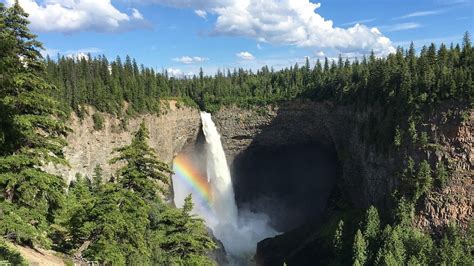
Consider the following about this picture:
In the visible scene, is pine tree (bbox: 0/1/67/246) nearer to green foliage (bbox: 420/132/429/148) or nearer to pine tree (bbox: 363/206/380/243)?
pine tree (bbox: 363/206/380/243)

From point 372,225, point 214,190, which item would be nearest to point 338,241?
point 372,225

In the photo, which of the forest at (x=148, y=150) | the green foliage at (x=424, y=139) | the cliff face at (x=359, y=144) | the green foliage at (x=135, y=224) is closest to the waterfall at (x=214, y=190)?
the cliff face at (x=359, y=144)

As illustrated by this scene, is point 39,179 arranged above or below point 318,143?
above

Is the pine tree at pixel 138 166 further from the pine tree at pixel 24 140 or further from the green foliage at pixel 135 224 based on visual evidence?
the pine tree at pixel 24 140

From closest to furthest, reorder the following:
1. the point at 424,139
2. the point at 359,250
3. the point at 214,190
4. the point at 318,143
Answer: the point at 359,250
the point at 424,139
the point at 318,143
the point at 214,190

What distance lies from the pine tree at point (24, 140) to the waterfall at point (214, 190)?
68.7 m

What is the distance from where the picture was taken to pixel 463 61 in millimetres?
59219

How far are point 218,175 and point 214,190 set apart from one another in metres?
3.71

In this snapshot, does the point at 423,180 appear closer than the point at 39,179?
No

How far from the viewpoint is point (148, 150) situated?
27.1 m

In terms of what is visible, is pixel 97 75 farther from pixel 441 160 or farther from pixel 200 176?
pixel 441 160

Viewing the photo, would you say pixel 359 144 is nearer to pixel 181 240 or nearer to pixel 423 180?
pixel 423 180

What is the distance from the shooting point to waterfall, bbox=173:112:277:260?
8956cm

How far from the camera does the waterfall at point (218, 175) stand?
92.2 metres
